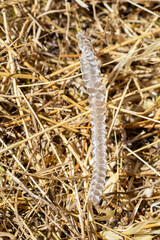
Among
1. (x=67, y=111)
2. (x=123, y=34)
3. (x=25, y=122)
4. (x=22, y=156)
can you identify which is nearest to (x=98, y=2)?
(x=123, y=34)

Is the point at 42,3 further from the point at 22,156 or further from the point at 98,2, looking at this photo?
the point at 22,156

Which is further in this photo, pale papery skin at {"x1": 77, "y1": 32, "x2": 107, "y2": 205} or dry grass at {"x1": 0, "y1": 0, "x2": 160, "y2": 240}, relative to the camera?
dry grass at {"x1": 0, "y1": 0, "x2": 160, "y2": 240}

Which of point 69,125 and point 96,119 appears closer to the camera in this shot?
point 96,119

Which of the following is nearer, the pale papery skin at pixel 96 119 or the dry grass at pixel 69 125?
the pale papery skin at pixel 96 119
